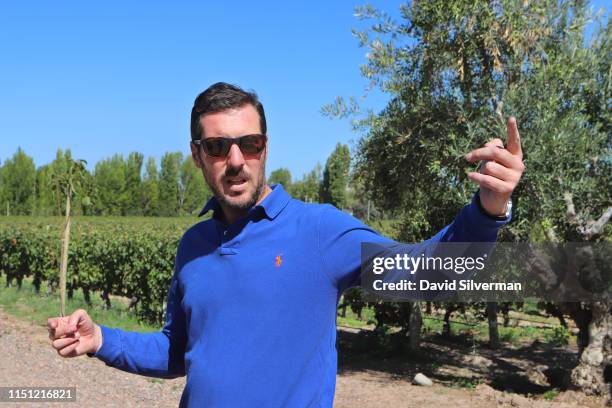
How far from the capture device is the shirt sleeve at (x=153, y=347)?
224 cm

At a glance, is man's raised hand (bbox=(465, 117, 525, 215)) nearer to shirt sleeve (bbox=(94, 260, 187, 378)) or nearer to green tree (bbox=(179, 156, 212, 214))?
shirt sleeve (bbox=(94, 260, 187, 378))

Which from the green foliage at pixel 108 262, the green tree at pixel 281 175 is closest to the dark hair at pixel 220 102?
the green foliage at pixel 108 262

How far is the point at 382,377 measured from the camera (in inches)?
353

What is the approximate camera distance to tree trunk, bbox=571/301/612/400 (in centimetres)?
767

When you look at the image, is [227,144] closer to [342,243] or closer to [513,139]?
[342,243]

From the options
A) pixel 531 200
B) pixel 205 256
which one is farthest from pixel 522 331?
pixel 205 256

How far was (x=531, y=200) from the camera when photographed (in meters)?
6.91

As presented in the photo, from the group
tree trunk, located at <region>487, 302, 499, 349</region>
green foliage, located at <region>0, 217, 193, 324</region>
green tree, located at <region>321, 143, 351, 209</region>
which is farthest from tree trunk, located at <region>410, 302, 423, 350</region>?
green tree, located at <region>321, 143, 351, 209</region>

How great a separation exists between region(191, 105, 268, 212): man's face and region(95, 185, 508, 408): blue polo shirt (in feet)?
0.19

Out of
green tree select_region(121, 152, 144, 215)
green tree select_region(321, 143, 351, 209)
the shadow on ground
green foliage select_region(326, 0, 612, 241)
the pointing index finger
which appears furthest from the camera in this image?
green tree select_region(121, 152, 144, 215)

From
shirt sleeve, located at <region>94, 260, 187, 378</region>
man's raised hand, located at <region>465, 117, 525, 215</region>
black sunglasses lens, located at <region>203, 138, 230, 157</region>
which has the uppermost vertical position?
black sunglasses lens, located at <region>203, 138, 230, 157</region>

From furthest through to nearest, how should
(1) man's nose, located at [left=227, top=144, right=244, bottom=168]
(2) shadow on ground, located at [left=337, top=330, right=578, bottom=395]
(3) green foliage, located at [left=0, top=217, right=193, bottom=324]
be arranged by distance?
(3) green foliage, located at [left=0, top=217, right=193, bottom=324] → (2) shadow on ground, located at [left=337, top=330, right=578, bottom=395] → (1) man's nose, located at [left=227, top=144, right=244, bottom=168]

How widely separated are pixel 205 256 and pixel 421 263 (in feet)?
2.50

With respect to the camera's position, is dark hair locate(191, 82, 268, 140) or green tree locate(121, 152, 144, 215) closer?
dark hair locate(191, 82, 268, 140)
